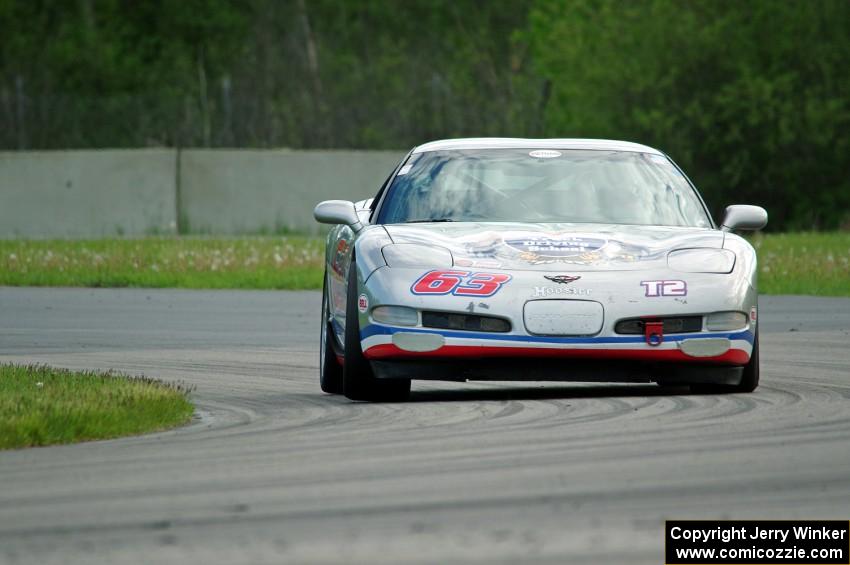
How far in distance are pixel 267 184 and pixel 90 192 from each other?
114 inches

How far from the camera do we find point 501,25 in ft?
236

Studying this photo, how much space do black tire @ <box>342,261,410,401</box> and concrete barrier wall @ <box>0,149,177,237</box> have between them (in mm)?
22003

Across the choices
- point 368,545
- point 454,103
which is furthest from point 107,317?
point 454,103

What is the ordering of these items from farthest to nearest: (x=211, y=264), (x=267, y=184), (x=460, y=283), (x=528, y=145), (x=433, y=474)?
(x=267, y=184)
(x=211, y=264)
(x=528, y=145)
(x=460, y=283)
(x=433, y=474)

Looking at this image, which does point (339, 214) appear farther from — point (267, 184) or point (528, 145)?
point (267, 184)

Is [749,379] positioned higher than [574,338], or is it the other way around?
[574,338]

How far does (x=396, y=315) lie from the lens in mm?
9648

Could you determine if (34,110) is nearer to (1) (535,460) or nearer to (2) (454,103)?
(2) (454,103)

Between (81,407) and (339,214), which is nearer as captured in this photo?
(81,407)

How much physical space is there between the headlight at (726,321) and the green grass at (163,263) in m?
12.3

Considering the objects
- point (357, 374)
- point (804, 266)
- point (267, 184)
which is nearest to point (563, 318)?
point (357, 374)

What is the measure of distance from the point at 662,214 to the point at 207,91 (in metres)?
26.5

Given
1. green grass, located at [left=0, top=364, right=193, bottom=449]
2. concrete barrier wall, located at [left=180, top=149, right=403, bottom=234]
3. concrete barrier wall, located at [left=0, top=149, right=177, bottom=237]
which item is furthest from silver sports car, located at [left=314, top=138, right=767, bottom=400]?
concrete barrier wall, located at [left=180, top=149, right=403, bottom=234]

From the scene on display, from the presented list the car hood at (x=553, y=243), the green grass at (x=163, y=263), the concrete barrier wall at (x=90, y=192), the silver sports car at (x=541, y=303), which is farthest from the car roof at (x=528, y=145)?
the concrete barrier wall at (x=90, y=192)
